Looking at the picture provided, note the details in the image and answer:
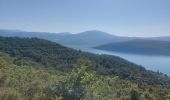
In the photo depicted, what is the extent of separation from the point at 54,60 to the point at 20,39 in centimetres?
2038

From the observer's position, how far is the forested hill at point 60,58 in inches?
2223

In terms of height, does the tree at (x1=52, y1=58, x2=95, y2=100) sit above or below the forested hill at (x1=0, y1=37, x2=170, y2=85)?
above

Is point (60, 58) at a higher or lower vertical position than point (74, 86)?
lower

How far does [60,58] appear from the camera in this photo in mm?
63812

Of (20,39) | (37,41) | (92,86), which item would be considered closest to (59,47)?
(37,41)

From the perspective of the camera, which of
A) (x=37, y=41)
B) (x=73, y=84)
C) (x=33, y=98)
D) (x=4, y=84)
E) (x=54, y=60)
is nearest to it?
(x=33, y=98)

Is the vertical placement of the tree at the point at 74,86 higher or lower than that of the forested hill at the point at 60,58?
higher

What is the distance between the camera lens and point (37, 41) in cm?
7538

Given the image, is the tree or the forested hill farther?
the forested hill

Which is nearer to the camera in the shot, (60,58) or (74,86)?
(74,86)

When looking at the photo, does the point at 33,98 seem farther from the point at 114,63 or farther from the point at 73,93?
the point at 114,63

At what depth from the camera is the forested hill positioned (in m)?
56.5

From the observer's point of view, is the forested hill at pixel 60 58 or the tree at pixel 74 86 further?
the forested hill at pixel 60 58

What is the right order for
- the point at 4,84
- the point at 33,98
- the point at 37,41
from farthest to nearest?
the point at 37,41 → the point at 4,84 → the point at 33,98
